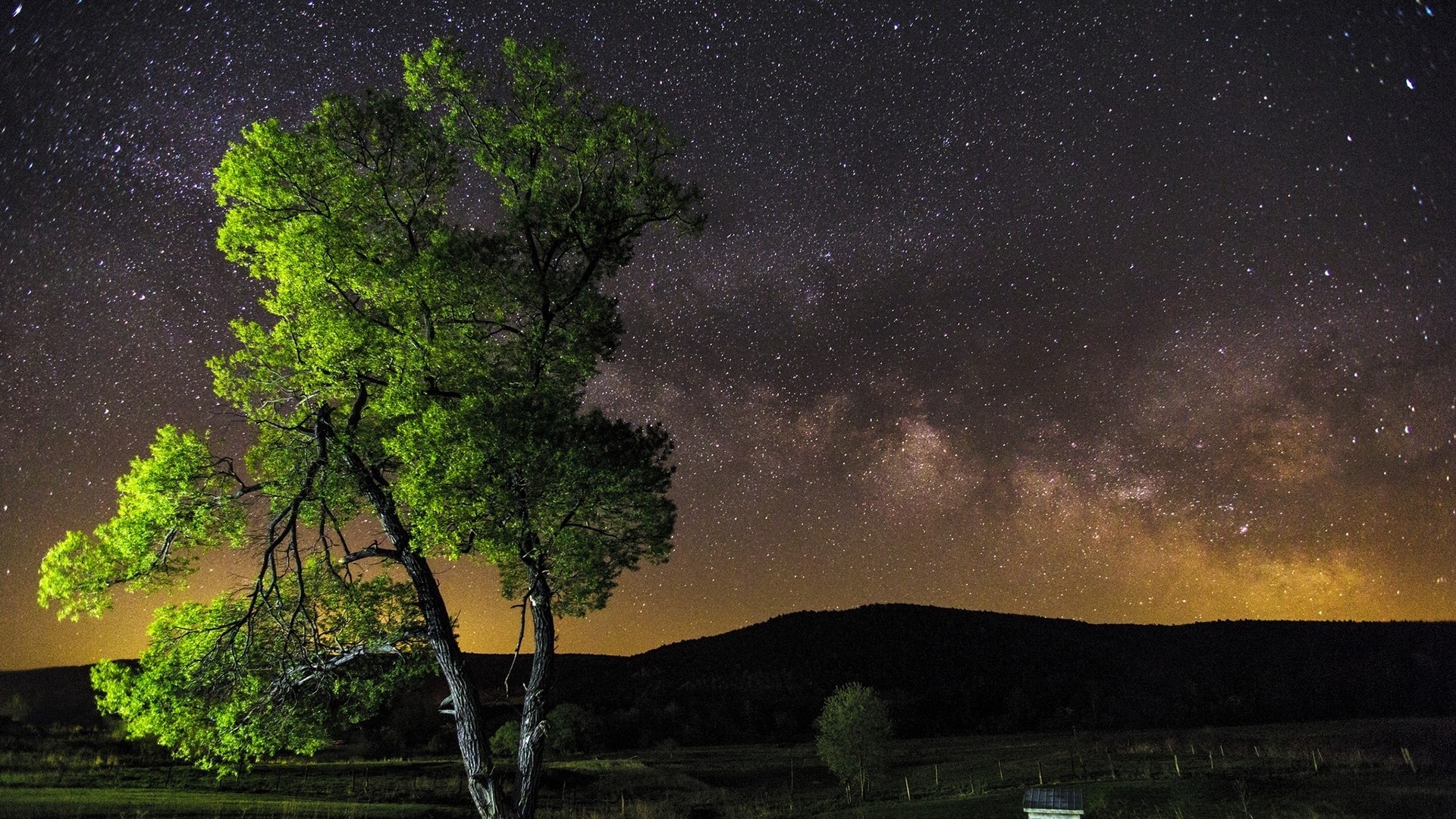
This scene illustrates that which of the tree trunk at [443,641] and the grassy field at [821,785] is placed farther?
the grassy field at [821,785]

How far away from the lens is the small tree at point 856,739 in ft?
176

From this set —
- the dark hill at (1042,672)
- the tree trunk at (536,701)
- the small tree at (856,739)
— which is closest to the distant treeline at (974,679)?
the dark hill at (1042,672)

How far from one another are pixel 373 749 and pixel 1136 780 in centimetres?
6618

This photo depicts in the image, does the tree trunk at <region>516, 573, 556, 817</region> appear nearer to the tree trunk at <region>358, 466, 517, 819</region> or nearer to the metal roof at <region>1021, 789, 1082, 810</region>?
the tree trunk at <region>358, 466, 517, 819</region>

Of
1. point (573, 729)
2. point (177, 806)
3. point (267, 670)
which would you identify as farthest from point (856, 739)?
point (573, 729)

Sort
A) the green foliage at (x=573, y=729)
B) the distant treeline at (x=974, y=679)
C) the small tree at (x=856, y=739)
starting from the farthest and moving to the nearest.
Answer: the distant treeline at (x=974, y=679) → the green foliage at (x=573, y=729) → the small tree at (x=856, y=739)

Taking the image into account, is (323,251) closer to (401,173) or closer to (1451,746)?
(401,173)

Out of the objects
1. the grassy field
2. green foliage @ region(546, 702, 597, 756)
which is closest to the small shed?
the grassy field

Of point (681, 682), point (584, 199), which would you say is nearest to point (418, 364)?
point (584, 199)

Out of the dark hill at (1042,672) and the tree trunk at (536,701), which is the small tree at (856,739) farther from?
the dark hill at (1042,672)

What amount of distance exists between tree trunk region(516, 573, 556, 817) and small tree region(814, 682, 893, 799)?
43677mm

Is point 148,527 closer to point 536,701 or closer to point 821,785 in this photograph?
point 536,701

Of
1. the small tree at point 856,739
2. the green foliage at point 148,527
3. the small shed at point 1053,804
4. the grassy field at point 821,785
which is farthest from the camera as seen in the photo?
the small tree at point 856,739

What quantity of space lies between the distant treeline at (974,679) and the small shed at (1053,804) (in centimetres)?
8263
